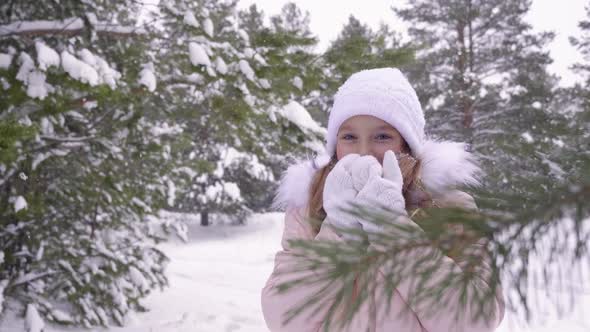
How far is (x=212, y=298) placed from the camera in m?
7.59

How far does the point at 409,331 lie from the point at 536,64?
1554cm

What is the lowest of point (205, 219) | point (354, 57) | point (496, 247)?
point (205, 219)

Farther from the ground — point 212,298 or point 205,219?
point 205,219

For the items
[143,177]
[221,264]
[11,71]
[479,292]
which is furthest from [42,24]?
[221,264]

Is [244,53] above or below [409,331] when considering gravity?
above

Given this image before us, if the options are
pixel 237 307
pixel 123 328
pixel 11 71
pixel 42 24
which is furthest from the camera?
pixel 237 307

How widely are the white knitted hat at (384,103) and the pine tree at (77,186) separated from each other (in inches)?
97.9

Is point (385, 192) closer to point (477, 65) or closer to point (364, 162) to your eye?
point (364, 162)

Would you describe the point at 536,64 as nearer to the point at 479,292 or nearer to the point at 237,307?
the point at 237,307

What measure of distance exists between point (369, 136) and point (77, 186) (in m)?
4.50

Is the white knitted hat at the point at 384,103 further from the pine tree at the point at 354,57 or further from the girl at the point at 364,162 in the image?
the pine tree at the point at 354,57

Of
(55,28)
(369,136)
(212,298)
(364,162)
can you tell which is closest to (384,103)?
(369,136)

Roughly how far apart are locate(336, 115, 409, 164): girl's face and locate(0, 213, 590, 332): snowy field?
0.95 m

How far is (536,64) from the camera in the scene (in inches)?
578
